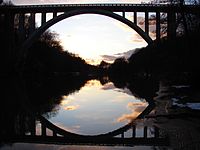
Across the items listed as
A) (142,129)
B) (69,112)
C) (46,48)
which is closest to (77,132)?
(142,129)

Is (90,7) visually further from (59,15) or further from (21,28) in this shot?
(21,28)

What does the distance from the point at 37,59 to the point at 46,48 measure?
5.37 m

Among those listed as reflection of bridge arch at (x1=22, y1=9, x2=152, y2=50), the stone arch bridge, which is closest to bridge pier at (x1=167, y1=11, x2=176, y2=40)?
the stone arch bridge

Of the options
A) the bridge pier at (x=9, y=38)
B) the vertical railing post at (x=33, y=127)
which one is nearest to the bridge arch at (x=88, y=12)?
the bridge pier at (x=9, y=38)

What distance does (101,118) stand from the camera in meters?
11.1

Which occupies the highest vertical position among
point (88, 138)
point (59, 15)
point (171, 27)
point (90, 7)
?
point (90, 7)

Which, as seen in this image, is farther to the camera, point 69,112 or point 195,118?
point 69,112

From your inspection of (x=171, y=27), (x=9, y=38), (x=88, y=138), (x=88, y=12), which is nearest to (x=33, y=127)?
(x=88, y=138)

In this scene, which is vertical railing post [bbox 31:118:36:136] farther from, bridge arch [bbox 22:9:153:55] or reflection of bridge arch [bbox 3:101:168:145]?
bridge arch [bbox 22:9:153:55]

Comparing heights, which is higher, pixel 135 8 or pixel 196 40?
pixel 135 8

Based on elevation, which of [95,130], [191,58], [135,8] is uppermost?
[135,8]

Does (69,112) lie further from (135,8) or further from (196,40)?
(135,8)

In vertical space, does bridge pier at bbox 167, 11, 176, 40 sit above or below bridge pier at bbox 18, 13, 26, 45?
below

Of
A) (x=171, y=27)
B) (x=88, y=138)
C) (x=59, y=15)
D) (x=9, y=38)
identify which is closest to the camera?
(x=88, y=138)
